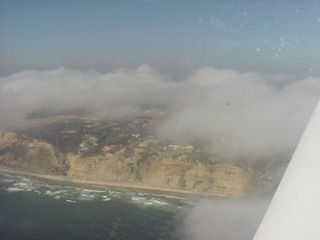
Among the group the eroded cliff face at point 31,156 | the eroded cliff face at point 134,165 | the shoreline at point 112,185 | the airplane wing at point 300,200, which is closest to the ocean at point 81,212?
the shoreline at point 112,185

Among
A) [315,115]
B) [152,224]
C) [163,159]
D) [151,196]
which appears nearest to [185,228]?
[152,224]

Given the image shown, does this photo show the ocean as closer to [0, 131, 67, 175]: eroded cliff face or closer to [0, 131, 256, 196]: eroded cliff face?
[0, 131, 67, 175]: eroded cliff face

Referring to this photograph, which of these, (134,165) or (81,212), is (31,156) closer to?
(134,165)

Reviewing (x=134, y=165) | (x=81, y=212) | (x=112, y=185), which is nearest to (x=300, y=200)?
(x=81, y=212)

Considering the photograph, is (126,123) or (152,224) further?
(126,123)

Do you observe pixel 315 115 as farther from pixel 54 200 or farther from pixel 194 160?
pixel 194 160

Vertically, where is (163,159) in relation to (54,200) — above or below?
above

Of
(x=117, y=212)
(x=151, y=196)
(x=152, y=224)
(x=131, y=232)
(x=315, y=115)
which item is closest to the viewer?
(x=315, y=115)
